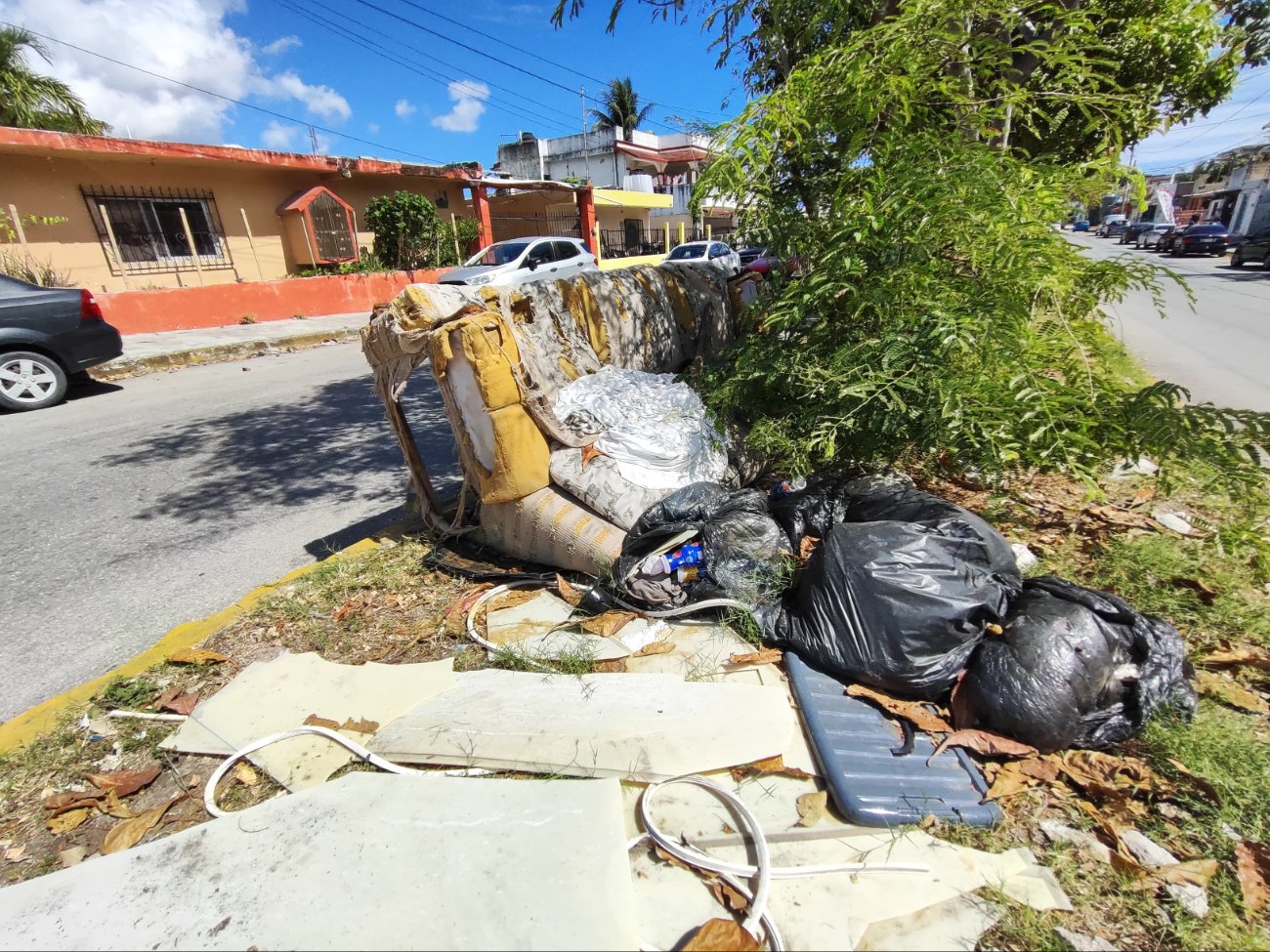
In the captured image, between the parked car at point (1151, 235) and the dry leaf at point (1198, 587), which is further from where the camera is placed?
the parked car at point (1151, 235)

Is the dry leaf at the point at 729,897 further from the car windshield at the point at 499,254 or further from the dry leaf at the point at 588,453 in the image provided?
the car windshield at the point at 499,254

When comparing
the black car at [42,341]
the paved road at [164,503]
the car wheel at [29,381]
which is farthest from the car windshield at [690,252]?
the car wheel at [29,381]

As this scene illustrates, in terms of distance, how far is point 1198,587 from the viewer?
2.52m

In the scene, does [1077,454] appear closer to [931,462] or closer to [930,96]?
[931,462]

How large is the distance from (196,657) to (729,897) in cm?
236

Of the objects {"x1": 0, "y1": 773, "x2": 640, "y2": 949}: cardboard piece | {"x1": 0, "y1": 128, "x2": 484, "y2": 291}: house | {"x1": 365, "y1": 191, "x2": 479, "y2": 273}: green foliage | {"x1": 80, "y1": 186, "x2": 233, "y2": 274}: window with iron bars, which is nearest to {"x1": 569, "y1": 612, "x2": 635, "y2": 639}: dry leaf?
{"x1": 0, "y1": 773, "x2": 640, "y2": 949}: cardboard piece

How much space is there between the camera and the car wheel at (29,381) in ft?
20.6

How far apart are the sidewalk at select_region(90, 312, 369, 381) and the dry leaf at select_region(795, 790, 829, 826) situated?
1004cm

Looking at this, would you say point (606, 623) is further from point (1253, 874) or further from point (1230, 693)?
point (1230, 693)

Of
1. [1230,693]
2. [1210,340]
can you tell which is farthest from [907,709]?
[1210,340]

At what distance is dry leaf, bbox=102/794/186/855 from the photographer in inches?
69.5

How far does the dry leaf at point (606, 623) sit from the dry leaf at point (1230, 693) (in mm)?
2065

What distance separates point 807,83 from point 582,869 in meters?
3.16

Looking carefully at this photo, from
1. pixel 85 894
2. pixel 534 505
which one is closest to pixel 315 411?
pixel 534 505
